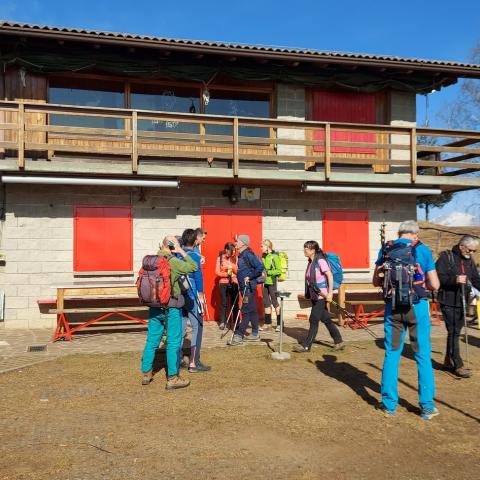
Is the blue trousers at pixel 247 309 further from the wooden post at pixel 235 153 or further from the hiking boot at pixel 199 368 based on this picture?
the wooden post at pixel 235 153

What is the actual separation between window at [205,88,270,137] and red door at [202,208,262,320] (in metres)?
2.11

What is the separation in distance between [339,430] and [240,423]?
1008 mm

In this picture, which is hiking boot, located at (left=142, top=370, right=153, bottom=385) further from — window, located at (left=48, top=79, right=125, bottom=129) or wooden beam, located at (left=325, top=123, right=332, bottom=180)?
window, located at (left=48, top=79, right=125, bottom=129)

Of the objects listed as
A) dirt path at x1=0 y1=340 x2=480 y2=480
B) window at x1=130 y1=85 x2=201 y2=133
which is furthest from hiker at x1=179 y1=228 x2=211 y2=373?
window at x1=130 y1=85 x2=201 y2=133

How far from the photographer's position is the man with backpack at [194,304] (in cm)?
668

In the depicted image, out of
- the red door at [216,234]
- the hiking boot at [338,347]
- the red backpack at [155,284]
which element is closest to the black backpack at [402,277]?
the red backpack at [155,284]

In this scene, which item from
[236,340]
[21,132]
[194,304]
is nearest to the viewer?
[194,304]

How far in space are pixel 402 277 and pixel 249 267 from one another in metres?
4.17

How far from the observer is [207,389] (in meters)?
6.08

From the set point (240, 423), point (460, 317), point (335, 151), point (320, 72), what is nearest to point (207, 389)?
point (240, 423)

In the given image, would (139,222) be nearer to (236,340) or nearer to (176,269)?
(236,340)

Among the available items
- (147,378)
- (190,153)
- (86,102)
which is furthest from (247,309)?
(86,102)

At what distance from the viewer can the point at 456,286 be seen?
22.2 feet

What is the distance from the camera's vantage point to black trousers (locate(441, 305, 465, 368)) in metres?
6.74
